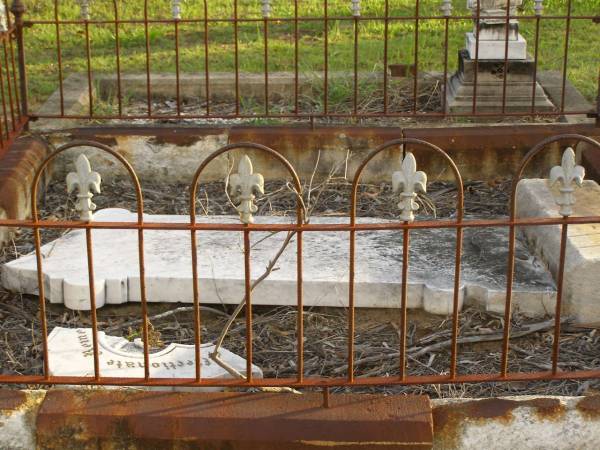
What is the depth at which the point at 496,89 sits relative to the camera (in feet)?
23.5

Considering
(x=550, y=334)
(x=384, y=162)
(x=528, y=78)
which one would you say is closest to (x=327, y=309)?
(x=550, y=334)

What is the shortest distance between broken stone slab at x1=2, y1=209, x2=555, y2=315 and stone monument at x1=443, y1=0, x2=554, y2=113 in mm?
1963

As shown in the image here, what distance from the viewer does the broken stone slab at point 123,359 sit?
13.5ft

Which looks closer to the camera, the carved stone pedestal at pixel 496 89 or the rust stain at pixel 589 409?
the rust stain at pixel 589 409

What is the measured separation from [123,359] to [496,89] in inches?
150

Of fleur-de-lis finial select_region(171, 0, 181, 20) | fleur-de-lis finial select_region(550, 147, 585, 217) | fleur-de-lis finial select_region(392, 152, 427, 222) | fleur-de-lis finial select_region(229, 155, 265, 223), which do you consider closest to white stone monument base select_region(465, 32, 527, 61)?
fleur-de-lis finial select_region(171, 0, 181, 20)

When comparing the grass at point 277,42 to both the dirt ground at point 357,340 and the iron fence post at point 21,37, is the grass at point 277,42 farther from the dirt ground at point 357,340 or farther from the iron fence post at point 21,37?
the dirt ground at point 357,340

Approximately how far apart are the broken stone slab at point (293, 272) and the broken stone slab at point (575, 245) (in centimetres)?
9

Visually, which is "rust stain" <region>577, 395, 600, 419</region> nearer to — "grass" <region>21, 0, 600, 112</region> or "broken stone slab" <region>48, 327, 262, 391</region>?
"broken stone slab" <region>48, 327, 262, 391</region>

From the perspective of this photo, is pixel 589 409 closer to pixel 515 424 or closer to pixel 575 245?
pixel 515 424

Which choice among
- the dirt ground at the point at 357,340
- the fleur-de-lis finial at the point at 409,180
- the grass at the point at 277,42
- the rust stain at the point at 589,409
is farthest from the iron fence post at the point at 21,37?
the rust stain at the point at 589,409

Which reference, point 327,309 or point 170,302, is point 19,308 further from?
point 327,309

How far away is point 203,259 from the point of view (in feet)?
16.5

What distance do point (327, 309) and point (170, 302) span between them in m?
0.69
